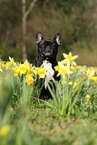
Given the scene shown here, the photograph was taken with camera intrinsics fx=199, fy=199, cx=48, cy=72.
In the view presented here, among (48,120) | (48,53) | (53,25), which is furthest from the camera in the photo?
(53,25)

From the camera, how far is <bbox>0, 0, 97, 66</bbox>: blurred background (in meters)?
16.2

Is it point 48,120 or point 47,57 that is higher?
point 47,57

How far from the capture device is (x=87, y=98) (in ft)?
8.91

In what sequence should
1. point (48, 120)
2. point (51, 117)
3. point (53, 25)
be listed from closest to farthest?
point (48, 120) → point (51, 117) → point (53, 25)

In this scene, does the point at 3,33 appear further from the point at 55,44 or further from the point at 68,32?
the point at 55,44

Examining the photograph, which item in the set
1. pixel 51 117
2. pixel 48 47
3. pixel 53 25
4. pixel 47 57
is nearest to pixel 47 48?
pixel 48 47

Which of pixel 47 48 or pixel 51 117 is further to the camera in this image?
pixel 47 48

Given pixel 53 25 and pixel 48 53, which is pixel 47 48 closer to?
pixel 48 53

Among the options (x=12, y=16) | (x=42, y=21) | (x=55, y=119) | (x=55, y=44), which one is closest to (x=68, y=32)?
(x=42, y=21)

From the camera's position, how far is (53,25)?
1666cm

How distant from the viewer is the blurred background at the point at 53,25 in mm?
16167

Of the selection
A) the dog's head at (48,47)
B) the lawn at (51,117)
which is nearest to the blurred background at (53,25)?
the dog's head at (48,47)

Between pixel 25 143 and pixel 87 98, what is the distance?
4.95 feet

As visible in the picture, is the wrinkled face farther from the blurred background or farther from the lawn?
the blurred background
